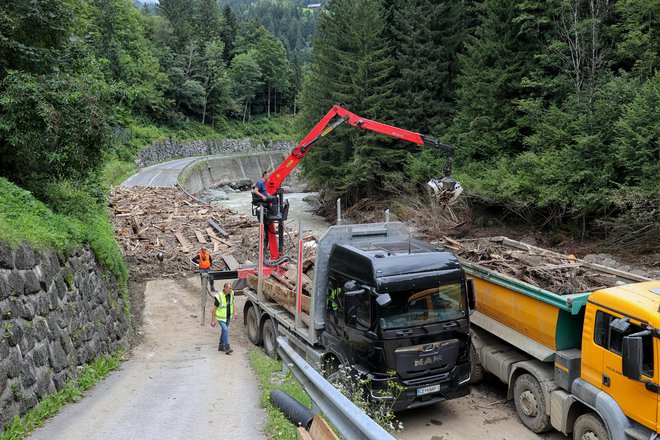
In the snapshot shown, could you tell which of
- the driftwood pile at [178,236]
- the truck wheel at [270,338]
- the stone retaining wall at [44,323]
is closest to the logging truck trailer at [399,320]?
the truck wheel at [270,338]

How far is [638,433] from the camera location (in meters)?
6.48

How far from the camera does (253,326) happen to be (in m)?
12.7

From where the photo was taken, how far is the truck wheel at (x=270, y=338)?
11383 millimetres

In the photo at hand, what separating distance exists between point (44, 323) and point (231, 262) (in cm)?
1069

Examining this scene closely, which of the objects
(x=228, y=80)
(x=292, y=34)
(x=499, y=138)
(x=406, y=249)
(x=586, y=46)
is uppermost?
(x=292, y=34)

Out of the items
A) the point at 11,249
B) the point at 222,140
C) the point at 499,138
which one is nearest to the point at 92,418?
the point at 11,249

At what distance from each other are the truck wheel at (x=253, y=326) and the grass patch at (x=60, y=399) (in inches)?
133

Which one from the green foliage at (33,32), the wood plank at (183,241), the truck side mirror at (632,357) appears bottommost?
the wood plank at (183,241)

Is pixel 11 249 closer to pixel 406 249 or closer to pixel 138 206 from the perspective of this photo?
pixel 406 249

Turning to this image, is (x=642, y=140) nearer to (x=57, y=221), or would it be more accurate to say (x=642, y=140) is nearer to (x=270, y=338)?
(x=270, y=338)

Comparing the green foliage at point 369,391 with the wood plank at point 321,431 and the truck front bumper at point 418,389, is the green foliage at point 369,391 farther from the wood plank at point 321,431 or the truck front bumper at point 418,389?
the wood plank at point 321,431

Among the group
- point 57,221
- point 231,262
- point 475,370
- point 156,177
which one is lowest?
point 475,370

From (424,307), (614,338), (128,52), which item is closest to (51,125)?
(424,307)

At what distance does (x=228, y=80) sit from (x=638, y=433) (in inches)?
2987
